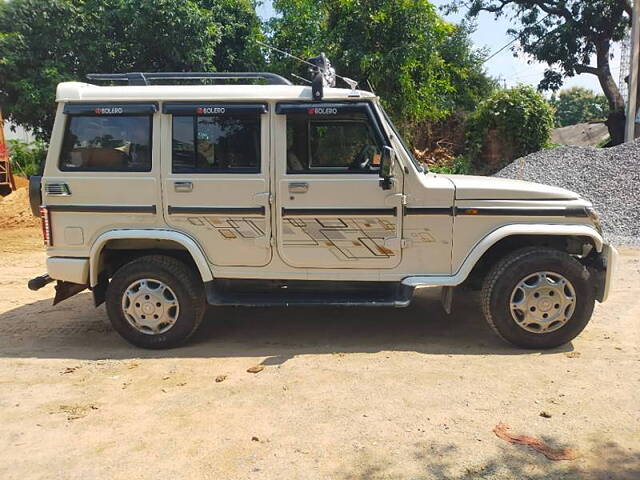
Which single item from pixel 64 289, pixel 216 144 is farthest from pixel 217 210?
pixel 64 289

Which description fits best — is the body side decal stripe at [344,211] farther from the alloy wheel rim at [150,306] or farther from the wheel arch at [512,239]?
the alloy wheel rim at [150,306]

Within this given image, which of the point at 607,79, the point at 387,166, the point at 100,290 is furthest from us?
the point at 607,79

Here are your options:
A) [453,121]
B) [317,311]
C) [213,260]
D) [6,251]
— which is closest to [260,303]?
[213,260]

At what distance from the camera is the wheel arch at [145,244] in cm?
466

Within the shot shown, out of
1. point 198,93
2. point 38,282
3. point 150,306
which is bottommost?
point 150,306

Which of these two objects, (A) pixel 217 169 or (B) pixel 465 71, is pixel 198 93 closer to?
(A) pixel 217 169

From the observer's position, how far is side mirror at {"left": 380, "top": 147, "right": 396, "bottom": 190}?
4.43m

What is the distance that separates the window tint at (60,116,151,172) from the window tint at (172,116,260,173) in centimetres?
28

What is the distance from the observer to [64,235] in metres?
4.77

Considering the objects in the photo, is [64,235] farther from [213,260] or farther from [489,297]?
[489,297]

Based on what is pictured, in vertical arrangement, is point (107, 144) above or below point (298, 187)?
above

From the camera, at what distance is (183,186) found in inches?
182

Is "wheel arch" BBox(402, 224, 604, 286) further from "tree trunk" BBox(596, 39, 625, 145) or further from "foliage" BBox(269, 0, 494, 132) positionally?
"tree trunk" BBox(596, 39, 625, 145)

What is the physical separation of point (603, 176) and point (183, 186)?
9274 millimetres
